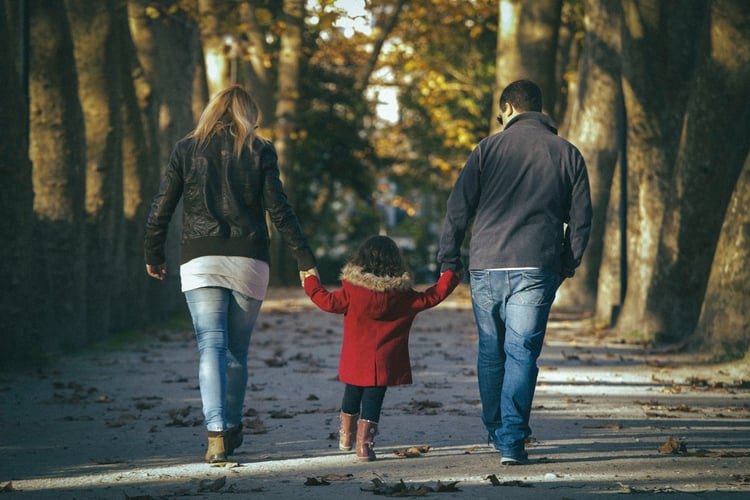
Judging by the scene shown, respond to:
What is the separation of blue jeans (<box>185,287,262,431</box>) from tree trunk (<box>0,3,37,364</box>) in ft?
17.0

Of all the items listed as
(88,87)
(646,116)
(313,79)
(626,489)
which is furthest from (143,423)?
(313,79)

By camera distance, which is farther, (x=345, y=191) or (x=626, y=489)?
(x=345, y=191)

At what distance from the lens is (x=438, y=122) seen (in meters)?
41.2

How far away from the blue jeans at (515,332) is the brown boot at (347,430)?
0.84 m

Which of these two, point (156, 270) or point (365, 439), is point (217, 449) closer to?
point (365, 439)

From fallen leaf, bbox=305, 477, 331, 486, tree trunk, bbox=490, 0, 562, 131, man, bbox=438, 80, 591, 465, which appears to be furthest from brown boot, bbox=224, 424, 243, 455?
tree trunk, bbox=490, 0, 562, 131

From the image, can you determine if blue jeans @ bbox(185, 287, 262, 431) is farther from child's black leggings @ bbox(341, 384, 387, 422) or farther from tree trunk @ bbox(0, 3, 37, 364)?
tree trunk @ bbox(0, 3, 37, 364)

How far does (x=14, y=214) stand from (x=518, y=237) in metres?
6.47

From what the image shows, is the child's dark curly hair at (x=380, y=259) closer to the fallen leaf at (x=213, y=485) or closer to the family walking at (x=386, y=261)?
the family walking at (x=386, y=261)

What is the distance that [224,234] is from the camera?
24.0 ft

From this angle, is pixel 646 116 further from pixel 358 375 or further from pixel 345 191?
pixel 345 191

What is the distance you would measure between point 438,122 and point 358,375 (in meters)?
34.3

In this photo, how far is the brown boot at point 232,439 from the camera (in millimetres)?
7360

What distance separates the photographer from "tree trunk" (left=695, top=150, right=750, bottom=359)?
39.1ft
